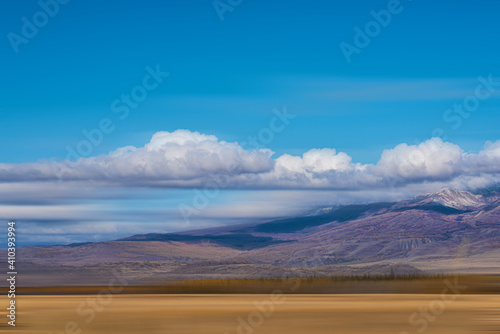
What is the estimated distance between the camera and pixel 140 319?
4866 centimetres

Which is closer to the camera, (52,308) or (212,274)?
(52,308)

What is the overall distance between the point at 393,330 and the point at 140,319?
1603 centimetres

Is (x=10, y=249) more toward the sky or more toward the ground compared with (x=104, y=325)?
more toward the sky

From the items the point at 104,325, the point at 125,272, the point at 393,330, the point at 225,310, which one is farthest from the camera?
the point at 125,272

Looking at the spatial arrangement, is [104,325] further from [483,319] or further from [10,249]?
[483,319]

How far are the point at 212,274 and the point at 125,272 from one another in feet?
60.5

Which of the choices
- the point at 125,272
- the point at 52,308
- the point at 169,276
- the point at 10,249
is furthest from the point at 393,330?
the point at 125,272

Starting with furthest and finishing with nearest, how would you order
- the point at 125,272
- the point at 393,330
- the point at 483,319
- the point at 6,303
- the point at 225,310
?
the point at 125,272 → the point at 6,303 → the point at 225,310 → the point at 483,319 → the point at 393,330

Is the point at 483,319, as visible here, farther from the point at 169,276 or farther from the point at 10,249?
the point at 169,276

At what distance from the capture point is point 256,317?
4953 cm

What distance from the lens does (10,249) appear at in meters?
43.0

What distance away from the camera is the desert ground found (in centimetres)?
4278

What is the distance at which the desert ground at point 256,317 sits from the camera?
1684 inches

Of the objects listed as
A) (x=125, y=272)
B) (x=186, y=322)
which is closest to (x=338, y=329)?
(x=186, y=322)
